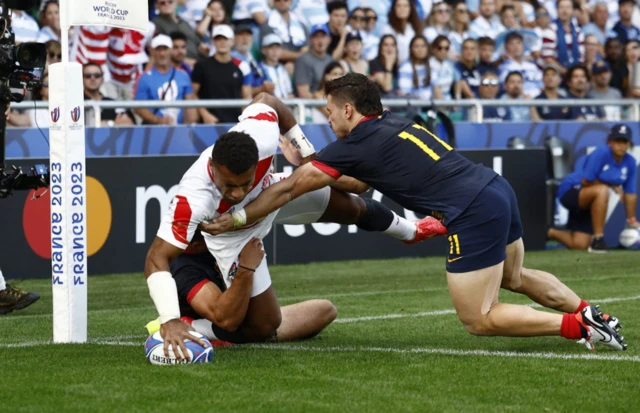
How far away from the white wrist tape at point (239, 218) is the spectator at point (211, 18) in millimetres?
8990

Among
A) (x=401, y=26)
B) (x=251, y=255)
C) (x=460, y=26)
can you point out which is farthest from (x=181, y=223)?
(x=460, y=26)

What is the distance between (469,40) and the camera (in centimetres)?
1831

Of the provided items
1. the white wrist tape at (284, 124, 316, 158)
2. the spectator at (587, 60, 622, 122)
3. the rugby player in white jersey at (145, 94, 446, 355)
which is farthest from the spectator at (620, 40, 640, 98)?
the white wrist tape at (284, 124, 316, 158)

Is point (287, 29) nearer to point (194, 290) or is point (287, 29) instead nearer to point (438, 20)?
point (438, 20)

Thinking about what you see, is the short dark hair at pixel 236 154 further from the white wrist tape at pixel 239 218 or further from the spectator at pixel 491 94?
the spectator at pixel 491 94

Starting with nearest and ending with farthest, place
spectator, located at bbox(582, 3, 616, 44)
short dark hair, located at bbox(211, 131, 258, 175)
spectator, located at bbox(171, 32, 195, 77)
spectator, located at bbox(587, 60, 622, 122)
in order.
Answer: short dark hair, located at bbox(211, 131, 258, 175) → spectator, located at bbox(171, 32, 195, 77) → spectator, located at bbox(587, 60, 622, 122) → spectator, located at bbox(582, 3, 616, 44)

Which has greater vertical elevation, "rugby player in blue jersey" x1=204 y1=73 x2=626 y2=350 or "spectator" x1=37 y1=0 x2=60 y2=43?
"spectator" x1=37 y1=0 x2=60 y2=43

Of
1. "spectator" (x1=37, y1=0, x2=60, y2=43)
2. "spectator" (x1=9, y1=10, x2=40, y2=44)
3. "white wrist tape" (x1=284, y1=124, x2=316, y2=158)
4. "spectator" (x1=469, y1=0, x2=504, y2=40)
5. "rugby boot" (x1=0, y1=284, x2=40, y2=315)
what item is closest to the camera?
"white wrist tape" (x1=284, y1=124, x2=316, y2=158)

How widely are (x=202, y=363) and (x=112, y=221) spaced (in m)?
6.23

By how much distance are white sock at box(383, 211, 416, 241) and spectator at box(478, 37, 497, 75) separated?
9.80 meters

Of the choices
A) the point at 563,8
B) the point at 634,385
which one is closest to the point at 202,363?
the point at 634,385

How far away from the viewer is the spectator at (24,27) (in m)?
14.2

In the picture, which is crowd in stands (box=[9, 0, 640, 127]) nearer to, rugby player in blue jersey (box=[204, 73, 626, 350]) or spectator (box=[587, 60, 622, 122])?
spectator (box=[587, 60, 622, 122])

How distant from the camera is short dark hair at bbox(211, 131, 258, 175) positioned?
6.77m
